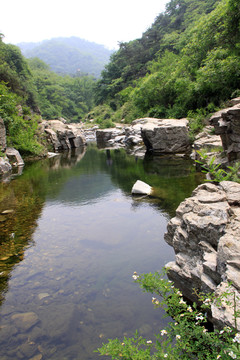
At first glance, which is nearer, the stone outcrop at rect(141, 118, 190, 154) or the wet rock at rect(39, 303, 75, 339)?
the wet rock at rect(39, 303, 75, 339)

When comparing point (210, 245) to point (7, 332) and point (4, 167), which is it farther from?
point (4, 167)

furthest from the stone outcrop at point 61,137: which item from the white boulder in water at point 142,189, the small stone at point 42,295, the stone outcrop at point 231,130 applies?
the small stone at point 42,295

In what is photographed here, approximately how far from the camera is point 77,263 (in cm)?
558

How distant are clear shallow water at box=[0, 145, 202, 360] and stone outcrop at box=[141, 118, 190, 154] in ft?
24.3

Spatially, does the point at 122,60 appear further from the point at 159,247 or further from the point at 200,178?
the point at 159,247

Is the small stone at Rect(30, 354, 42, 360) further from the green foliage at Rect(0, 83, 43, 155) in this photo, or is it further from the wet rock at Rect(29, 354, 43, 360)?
the green foliage at Rect(0, 83, 43, 155)

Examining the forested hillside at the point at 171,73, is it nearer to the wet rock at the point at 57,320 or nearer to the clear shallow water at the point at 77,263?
the clear shallow water at the point at 77,263

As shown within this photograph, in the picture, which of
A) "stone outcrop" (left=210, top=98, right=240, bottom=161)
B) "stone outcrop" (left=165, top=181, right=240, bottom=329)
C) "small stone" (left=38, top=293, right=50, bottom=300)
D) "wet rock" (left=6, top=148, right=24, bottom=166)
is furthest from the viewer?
"wet rock" (left=6, top=148, right=24, bottom=166)

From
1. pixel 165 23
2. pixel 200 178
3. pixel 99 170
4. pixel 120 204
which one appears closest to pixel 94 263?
pixel 120 204

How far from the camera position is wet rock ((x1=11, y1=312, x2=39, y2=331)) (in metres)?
3.91

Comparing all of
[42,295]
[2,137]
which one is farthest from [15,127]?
[42,295]

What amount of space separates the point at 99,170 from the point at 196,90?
1121 cm

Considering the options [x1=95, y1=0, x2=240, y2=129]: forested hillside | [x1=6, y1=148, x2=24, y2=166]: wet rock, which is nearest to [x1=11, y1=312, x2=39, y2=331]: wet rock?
[x1=6, y1=148, x2=24, y2=166]: wet rock

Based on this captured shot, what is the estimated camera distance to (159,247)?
6086 millimetres
